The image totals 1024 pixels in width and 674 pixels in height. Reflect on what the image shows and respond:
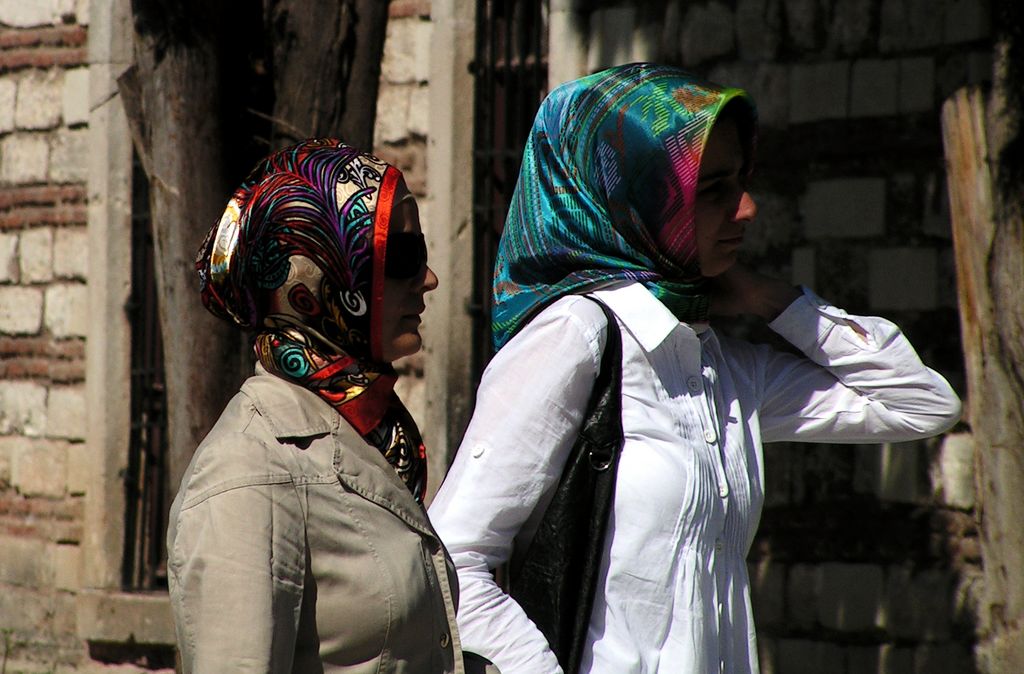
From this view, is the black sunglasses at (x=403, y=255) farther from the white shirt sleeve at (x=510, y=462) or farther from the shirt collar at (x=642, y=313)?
the shirt collar at (x=642, y=313)

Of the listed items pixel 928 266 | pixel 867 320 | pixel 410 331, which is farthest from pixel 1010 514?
pixel 410 331

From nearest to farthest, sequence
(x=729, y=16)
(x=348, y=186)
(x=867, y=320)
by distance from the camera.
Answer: (x=348, y=186), (x=867, y=320), (x=729, y=16)

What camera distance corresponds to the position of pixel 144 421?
25.4 feet

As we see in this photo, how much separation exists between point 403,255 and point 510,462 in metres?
0.43

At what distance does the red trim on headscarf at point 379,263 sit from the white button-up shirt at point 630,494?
34 centimetres

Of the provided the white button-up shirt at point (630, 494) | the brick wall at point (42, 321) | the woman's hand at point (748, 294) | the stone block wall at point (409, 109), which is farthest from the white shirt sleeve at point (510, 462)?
the brick wall at point (42, 321)

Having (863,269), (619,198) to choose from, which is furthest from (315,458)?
(863,269)

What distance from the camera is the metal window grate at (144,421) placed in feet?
25.3

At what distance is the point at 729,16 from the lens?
20.0 ft

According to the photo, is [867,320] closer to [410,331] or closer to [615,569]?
[615,569]

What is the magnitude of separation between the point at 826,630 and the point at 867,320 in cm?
285

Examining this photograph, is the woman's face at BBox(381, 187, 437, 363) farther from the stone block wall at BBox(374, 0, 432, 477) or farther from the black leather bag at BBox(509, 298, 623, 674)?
the stone block wall at BBox(374, 0, 432, 477)

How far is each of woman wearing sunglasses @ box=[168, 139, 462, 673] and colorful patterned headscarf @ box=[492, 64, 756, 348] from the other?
0.46m

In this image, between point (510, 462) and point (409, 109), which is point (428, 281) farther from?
point (409, 109)
